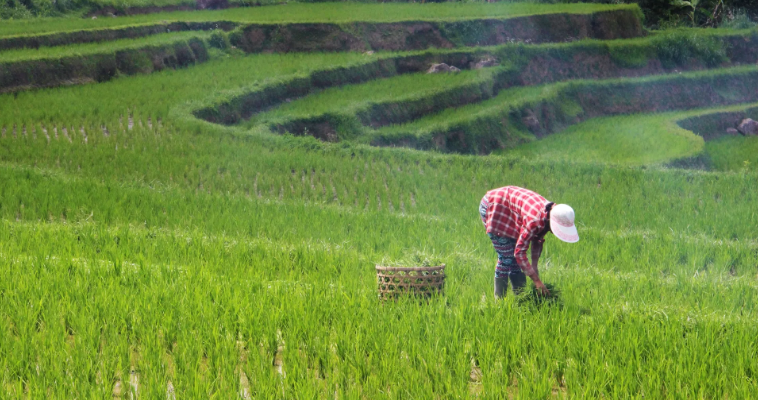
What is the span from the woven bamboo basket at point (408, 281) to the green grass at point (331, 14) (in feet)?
49.5

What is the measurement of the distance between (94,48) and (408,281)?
534 inches

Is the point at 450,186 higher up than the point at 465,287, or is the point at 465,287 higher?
the point at 465,287

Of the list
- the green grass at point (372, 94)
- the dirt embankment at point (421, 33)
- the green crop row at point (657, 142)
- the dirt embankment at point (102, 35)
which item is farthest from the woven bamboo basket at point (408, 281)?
the dirt embankment at point (421, 33)

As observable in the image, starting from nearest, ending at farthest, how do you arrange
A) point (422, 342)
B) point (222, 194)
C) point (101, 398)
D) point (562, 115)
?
point (101, 398), point (422, 342), point (222, 194), point (562, 115)

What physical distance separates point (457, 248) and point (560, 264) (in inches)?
34.9

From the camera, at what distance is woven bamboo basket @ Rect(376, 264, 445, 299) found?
440 cm

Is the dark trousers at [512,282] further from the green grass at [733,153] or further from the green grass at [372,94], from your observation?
the green grass at [733,153]

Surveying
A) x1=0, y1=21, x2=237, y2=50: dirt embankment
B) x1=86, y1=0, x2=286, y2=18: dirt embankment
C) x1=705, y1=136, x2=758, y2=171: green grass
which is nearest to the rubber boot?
x1=705, y1=136, x2=758, y2=171: green grass

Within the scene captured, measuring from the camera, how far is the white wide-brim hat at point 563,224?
144 inches

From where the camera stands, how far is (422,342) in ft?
12.1

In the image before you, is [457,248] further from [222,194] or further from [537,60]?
[537,60]

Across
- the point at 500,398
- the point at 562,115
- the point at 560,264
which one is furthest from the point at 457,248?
the point at 562,115

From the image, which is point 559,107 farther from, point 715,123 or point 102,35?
point 102,35

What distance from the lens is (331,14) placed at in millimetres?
22797
